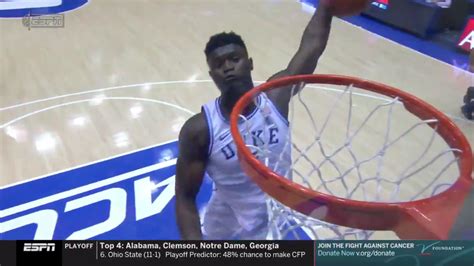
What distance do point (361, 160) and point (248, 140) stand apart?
287 millimetres

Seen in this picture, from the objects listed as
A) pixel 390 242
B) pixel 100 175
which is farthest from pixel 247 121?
pixel 100 175

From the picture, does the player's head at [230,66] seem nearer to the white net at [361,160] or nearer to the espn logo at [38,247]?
the white net at [361,160]

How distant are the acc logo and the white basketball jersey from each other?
1432 mm

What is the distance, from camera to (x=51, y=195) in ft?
4.75

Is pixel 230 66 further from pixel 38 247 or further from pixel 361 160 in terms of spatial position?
pixel 38 247

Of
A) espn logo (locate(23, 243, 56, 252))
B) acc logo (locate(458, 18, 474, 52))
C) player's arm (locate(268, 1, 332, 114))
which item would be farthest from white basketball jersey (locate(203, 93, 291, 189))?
acc logo (locate(458, 18, 474, 52))

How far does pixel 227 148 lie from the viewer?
92cm

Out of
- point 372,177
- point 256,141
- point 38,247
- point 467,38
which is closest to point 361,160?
point 372,177

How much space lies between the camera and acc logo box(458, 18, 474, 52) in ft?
6.82

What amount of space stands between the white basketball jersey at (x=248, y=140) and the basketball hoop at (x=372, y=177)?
26 millimetres

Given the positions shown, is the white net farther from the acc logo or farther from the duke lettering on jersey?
the acc logo

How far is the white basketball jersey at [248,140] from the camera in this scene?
888mm

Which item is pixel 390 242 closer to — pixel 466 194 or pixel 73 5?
pixel 466 194

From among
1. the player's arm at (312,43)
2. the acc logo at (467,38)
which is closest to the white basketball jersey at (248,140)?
the player's arm at (312,43)
